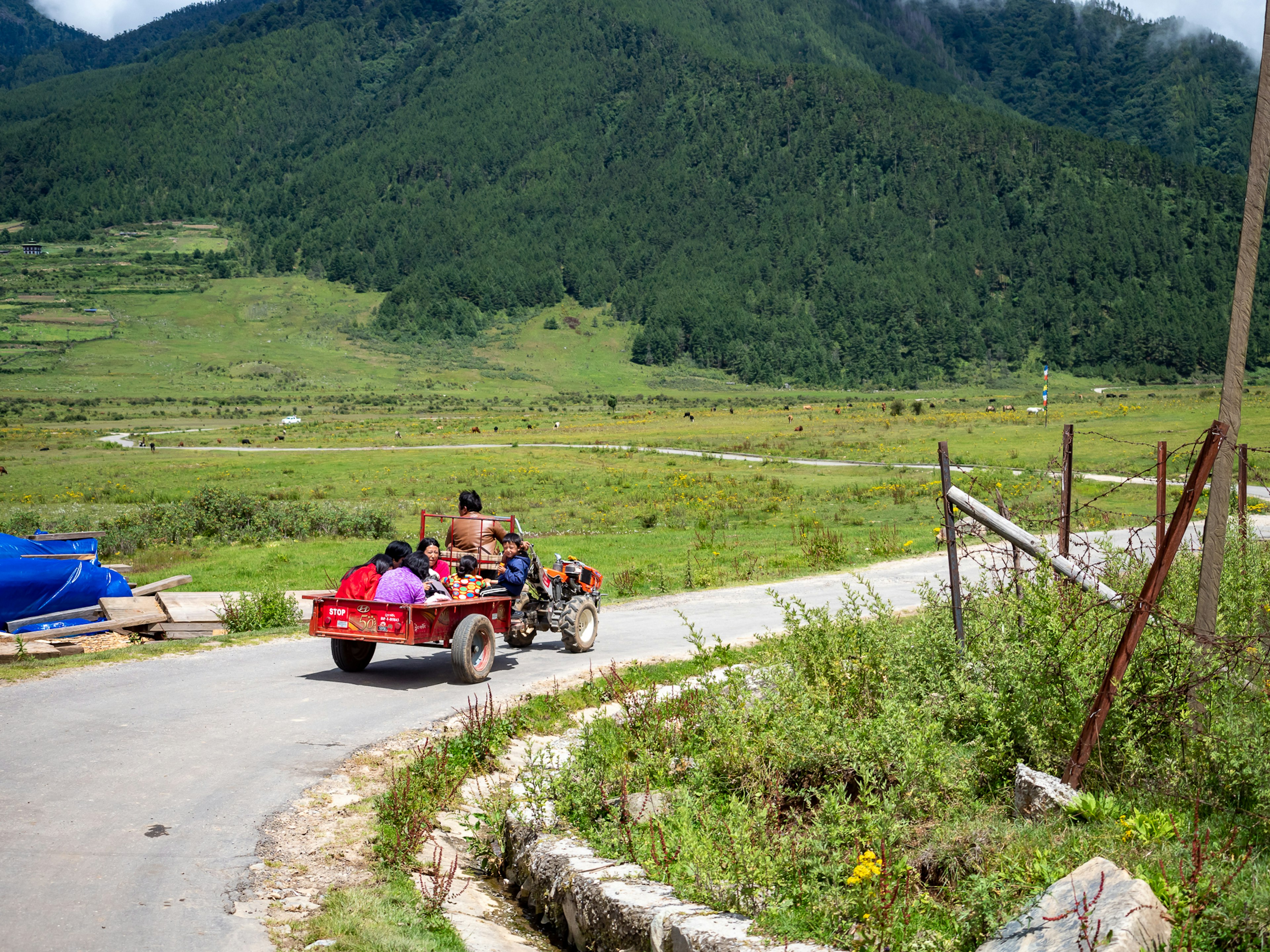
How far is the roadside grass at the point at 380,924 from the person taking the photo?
5.58 metres

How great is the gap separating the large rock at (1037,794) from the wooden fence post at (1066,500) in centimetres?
198

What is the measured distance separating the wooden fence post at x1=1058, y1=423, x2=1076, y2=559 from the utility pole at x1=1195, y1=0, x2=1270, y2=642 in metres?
1.50

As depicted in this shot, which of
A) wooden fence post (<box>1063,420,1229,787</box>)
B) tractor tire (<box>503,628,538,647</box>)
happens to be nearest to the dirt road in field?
tractor tire (<box>503,628,538,647</box>)

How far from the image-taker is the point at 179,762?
27.8 ft

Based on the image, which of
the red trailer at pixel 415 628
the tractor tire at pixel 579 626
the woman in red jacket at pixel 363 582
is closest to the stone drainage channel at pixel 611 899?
the red trailer at pixel 415 628

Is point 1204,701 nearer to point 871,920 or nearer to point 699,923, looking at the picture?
→ point 871,920

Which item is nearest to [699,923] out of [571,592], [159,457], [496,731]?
[496,731]

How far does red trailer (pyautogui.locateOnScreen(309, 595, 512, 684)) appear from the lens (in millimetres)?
11195

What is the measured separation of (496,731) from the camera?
9.56 m

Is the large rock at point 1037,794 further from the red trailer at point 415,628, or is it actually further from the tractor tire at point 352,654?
the tractor tire at point 352,654

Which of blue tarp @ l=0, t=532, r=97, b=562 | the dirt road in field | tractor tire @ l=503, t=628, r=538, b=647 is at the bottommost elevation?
the dirt road in field

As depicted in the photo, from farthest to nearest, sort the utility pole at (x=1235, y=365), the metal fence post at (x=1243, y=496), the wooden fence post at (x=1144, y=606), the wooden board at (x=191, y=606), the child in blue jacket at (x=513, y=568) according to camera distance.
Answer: the wooden board at (x=191, y=606), the child in blue jacket at (x=513, y=568), the metal fence post at (x=1243, y=496), the utility pole at (x=1235, y=365), the wooden fence post at (x=1144, y=606)

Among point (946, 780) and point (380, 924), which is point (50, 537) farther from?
point (946, 780)

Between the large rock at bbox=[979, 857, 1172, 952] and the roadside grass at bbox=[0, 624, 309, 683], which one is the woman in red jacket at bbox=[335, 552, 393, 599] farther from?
the large rock at bbox=[979, 857, 1172, 952]
